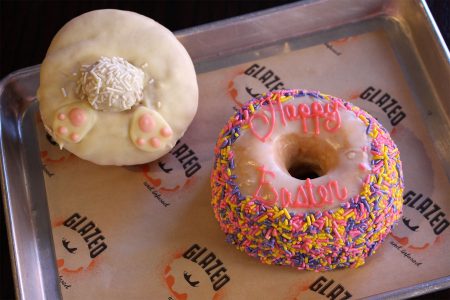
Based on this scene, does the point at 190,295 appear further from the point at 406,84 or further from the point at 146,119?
the point at 406,84

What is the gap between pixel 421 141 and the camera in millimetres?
2041

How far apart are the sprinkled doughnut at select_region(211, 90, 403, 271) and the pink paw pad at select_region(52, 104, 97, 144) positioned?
1.28 feet

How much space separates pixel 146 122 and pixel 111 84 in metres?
0.15

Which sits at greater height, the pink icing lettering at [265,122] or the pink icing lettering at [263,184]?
the pink icing lettering at [265,122]

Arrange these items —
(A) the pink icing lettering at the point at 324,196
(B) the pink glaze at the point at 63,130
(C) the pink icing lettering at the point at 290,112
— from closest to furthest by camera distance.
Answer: (A) the pink icing lettering at the point at 324,196
(C) the pink icing lettering at the point at 290,112
(B) the pink glaze at the point at 63,130

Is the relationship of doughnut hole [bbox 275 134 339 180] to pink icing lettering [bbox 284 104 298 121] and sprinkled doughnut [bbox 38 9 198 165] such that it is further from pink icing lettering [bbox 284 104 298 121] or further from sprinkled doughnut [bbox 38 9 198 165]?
sprinkled doughnut [bbox 38 9 198 165]

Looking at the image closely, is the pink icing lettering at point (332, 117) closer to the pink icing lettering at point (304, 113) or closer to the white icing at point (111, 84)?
the pink icing lettering at point (304, 113)

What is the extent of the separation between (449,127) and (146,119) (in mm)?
931

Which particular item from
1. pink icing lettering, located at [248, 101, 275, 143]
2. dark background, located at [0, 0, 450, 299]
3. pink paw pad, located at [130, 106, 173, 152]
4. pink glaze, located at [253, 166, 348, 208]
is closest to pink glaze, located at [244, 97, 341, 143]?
pink icing lettering, located at [248, 101, 275, 143]

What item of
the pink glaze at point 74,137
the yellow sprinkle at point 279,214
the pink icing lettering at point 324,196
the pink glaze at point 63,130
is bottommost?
the pink glaze at point 74,137

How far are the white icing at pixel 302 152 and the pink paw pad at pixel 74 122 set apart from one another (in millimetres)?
436

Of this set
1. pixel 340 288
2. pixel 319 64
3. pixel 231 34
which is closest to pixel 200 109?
pixel 231 34

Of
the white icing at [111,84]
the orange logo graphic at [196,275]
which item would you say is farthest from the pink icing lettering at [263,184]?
the white icing at [111,84]

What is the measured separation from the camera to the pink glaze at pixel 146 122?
1.88m
